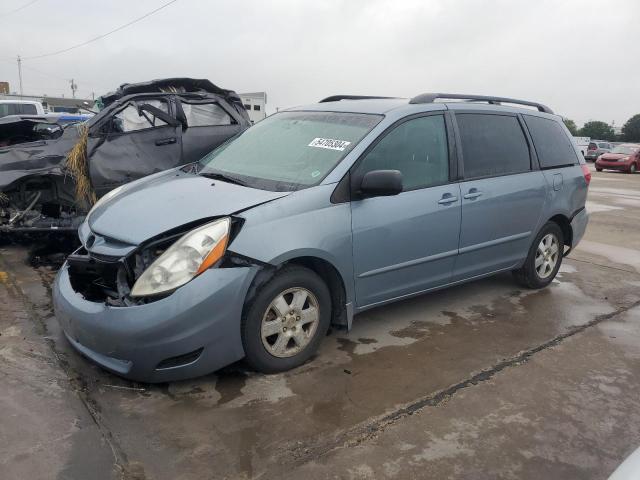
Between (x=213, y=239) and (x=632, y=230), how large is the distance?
779 centimetres

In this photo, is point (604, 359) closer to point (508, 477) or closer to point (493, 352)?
point (493, 352)

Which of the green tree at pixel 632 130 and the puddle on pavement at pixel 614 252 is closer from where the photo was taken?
the puddle on pavement at pixel 614 252

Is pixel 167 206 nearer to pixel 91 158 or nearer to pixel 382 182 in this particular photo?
pixel 382 182

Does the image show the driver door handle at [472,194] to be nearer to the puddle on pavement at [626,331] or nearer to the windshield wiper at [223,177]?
the puddle on pavement at [626,331]

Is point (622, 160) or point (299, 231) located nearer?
point (299, 231)

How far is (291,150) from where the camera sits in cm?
373

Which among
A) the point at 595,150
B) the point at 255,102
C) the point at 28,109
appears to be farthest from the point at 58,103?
the point at 595,150

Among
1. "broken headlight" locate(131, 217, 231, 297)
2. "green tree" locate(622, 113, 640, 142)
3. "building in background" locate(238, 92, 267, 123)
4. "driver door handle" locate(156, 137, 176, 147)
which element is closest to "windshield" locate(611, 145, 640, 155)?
"building in background" locate(238, 92, 267, 123)

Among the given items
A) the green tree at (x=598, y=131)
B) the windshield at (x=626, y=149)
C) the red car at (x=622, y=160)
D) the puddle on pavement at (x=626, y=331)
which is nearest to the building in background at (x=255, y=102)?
the red car at (x=622, y=160)

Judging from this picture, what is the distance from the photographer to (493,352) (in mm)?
3693

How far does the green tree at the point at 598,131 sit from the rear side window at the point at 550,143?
205 ft

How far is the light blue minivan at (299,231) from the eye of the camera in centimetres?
284

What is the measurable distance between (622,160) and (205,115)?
78.0 ft

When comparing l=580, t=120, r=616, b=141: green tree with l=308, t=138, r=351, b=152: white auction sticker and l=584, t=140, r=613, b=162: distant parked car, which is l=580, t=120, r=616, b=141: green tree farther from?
l=308, t=138, r=351, b=152: white auction sticker
